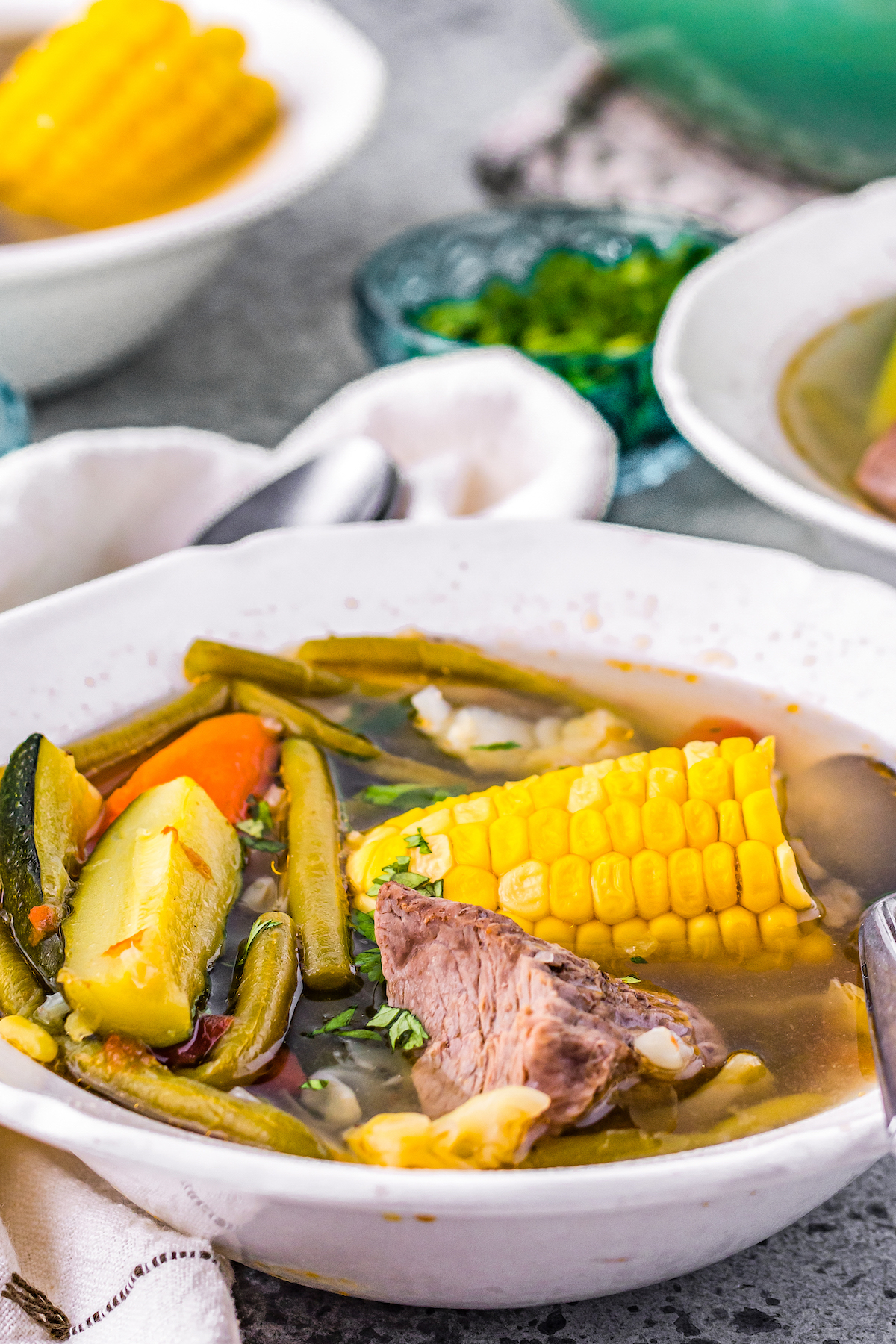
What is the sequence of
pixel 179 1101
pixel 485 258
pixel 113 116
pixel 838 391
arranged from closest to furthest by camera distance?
pixel 179 1101
pixel 838 391
pixel 113 116
pixel 485 258

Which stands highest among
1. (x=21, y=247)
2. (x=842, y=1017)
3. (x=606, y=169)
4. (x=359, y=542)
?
(x=21, y=247)

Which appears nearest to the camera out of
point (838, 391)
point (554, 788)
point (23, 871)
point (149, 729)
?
point (23, 871)

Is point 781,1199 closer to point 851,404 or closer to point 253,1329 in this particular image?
point 253,1329

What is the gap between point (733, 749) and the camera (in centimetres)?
104

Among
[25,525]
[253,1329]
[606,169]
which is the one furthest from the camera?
[606,169]

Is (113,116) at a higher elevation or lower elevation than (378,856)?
higher

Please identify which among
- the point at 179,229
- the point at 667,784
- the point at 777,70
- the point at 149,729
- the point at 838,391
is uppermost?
the point at 179,229

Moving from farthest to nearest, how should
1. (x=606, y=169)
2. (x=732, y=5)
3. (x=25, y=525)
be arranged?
(x=606, y=169) → (x=732, y=5) → (x=25, y=525)

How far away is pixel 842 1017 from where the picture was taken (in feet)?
3.01

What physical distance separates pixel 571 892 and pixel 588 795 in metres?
0.08

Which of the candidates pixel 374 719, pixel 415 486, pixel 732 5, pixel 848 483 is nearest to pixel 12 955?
pixel 374 719

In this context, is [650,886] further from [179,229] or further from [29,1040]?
[179,229]

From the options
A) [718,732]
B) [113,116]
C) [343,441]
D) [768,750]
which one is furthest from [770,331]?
[113,116]

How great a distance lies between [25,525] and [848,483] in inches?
35.3
